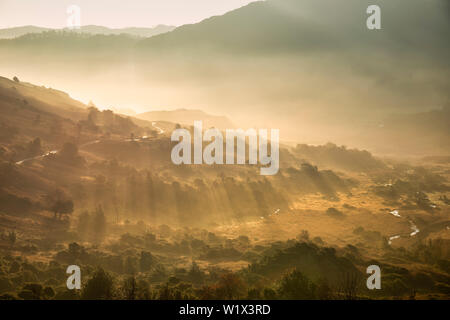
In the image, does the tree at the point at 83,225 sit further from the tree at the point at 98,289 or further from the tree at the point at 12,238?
the tree at the point at 98,289

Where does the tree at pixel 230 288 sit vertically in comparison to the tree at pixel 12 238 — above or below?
below

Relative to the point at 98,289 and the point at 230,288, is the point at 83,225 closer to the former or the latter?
the point at 98,289

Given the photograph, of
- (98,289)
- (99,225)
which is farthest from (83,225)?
(98,289)

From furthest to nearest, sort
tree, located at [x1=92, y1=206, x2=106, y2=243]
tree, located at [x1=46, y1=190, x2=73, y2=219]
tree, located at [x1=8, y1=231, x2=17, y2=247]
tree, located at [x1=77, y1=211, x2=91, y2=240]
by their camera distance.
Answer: tree, located at [x1=46, y1=190, x2=73, y2=219]
tree, located at [x1=92, y1=206, x2=106, y2=243]
tree, located at [x1=77, y1=211, x2=91, y2=240]
tree, located at [x1=8, y1=231, x2=17, y2=247]

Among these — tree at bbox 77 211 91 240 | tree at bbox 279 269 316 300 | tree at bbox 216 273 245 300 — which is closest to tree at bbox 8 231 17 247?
tree at bbox 77 211 91 240

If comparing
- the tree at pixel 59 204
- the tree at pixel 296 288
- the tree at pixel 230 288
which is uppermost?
the tree at pixel 59 204

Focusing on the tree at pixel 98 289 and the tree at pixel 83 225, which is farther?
the tree at pixel 83 225

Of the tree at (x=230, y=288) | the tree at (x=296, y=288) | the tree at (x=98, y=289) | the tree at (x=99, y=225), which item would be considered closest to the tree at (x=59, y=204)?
the tree at (x=99, y=225)

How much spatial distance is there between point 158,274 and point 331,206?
6639 centimetres

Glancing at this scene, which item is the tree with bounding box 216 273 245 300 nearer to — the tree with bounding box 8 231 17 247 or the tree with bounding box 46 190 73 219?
the tree with bounding box 8 231 17 247
